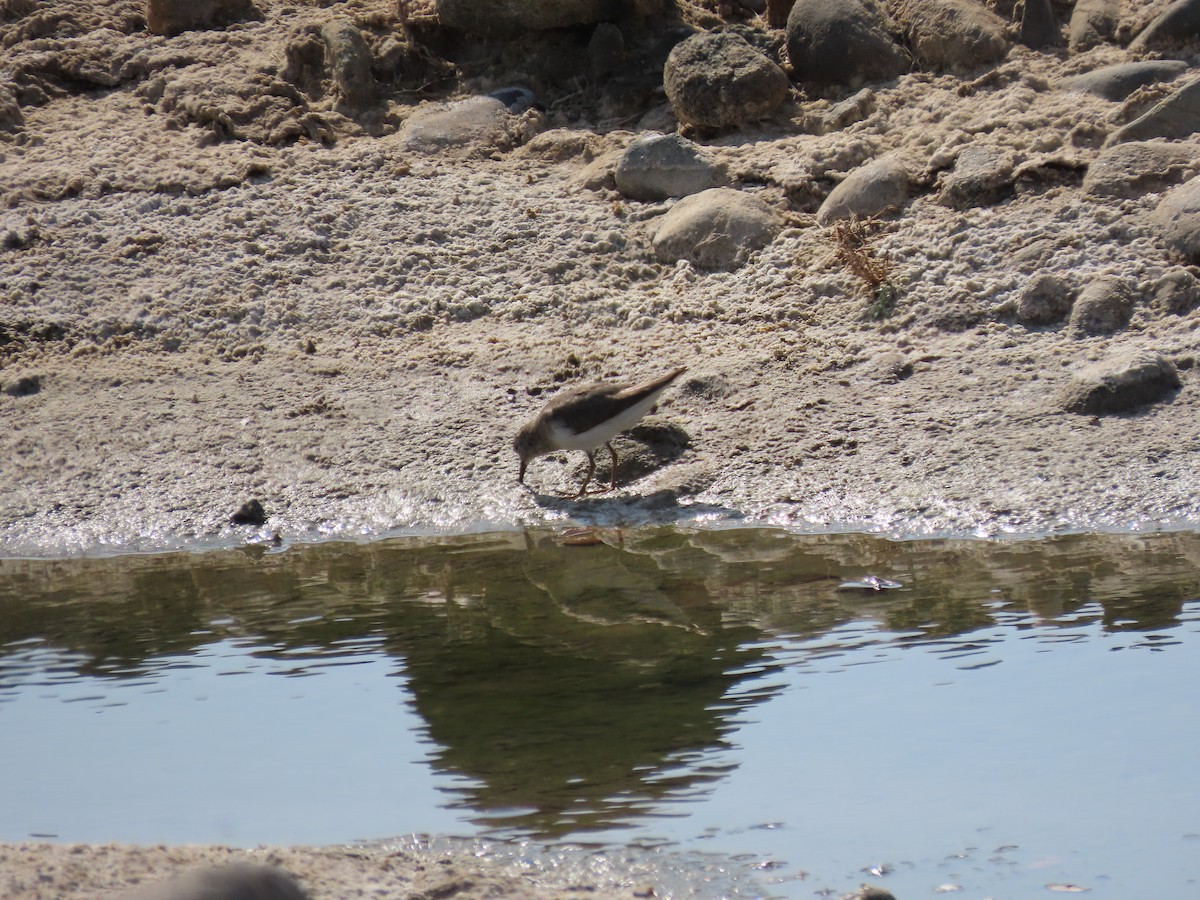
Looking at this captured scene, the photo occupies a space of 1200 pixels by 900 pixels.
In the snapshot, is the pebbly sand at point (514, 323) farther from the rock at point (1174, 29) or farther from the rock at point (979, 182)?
the rock at point (1174, 29)

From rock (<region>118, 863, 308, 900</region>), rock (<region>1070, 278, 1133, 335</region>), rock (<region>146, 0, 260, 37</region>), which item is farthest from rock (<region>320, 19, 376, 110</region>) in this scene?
rock (<region>118, 863, 308, 900</region>)

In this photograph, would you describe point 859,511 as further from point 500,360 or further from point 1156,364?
point 500,360

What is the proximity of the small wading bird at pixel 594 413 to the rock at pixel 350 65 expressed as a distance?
465 cm

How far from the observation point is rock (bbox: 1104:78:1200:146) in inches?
361

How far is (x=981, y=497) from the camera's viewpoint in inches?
289

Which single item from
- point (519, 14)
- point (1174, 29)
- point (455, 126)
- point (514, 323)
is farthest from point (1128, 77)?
point (455, 126)

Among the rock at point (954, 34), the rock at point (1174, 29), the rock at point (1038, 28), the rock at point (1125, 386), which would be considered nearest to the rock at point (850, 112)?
the rock at point (954, 34)

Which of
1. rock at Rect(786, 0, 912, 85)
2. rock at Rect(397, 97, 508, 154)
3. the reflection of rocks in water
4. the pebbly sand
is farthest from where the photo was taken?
rock at Rect(397, 97, 508, 154)

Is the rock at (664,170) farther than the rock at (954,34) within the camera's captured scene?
No

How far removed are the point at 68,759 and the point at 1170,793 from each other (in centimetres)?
329

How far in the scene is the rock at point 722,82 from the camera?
1057 cm

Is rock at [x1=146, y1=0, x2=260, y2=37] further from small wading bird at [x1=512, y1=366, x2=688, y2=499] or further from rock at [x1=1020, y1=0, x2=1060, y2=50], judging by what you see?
small wading bird at [x1=512, y1=366, x2=688, y2=499]

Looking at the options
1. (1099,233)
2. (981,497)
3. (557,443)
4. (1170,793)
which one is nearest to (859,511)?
(981,497)

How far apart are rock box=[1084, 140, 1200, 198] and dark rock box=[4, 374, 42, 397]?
20.4ft
